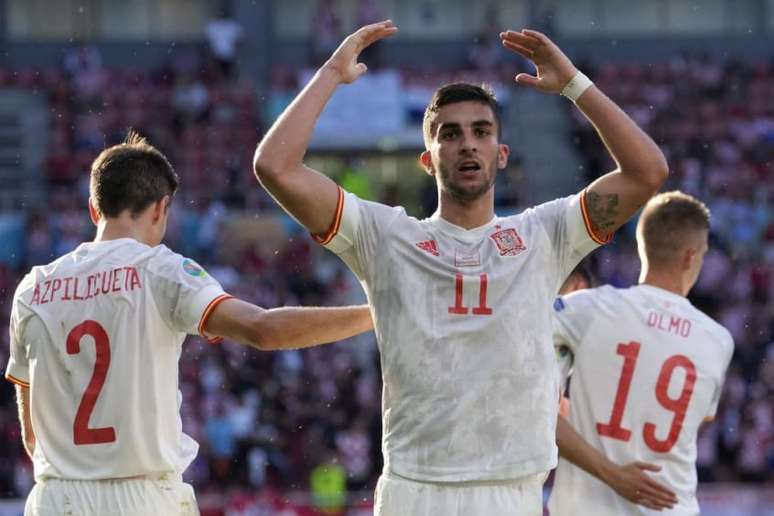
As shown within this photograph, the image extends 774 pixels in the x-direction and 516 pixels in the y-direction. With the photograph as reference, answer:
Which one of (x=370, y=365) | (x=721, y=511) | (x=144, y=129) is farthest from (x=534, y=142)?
(x=721, y=511)

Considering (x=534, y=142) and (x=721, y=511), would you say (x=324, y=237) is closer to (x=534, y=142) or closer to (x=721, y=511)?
(x=721, y=511)

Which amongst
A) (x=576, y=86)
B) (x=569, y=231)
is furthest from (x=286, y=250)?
(x=576, y=86)

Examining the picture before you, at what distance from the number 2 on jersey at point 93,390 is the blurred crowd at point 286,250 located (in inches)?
416

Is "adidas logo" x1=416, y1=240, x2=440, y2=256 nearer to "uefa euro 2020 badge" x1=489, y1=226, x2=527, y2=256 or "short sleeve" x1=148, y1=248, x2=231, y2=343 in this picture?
"uefa euro 2020 badge" x1=489, y1=226, x2=527, y2=256

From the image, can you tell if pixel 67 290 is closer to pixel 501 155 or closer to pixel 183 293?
pixel 183 293

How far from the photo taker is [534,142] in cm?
2944

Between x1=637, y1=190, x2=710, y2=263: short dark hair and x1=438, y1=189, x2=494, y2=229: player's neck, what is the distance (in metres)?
1.74

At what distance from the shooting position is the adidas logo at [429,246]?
18.4ft

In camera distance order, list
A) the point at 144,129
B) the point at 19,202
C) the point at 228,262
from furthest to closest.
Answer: the point at 144,129 → the point at 19,202 → the point at 228,262

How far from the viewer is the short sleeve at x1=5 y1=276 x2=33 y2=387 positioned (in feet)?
19.0

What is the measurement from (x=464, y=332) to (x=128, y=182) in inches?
55.4

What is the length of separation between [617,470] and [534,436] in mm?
1384

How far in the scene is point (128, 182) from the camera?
19.2 feet

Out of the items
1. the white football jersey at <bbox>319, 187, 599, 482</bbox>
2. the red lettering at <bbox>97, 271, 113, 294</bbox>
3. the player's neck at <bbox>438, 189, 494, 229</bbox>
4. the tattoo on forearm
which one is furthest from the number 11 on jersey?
the red lettering at <bbox>97, 271, 113, 294</bbox>
